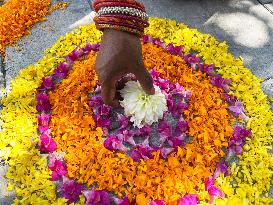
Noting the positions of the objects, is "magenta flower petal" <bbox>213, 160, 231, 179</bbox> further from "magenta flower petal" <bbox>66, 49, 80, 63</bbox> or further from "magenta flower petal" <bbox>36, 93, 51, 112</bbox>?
"magenta flower petal" <bbox>66, 49, 80, 63</bbox>

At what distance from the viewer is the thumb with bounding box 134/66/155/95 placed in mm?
2795

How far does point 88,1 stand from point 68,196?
8.69 feet

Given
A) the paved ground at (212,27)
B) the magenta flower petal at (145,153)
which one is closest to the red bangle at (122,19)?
the magenta flower petal at (145,153)

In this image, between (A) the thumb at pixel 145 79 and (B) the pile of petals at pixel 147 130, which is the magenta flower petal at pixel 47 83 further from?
(A) the thumb at pixel 145 79

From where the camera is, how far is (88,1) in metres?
4.66

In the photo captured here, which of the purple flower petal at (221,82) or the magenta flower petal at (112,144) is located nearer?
the magenta flower petal at (112,144)

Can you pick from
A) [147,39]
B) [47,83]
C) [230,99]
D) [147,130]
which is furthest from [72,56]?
[230,99]

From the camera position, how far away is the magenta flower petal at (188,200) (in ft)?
9.08

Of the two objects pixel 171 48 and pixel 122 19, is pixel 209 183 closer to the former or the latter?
pixel 122 19

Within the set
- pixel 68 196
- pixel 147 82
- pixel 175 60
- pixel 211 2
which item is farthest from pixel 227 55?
pixel 68 196

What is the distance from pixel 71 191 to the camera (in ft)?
9.33

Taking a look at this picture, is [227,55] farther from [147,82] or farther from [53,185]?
[53,185]

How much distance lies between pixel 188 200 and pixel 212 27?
224 centimetres

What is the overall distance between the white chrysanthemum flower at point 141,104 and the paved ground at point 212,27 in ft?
3.81
